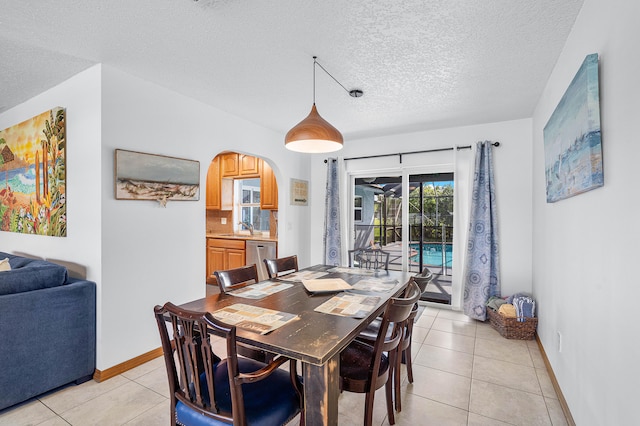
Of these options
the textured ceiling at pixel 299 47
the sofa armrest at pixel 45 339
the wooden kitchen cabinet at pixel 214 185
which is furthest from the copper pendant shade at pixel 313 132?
the wooden kitchen cabinet at pixel 214 185

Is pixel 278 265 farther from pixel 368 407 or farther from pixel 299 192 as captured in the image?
pixel 299 192

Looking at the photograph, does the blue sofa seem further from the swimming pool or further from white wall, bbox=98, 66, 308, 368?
the swimming pool

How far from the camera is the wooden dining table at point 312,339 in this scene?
1265mm

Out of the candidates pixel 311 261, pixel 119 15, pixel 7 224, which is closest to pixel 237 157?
pixel 311 261

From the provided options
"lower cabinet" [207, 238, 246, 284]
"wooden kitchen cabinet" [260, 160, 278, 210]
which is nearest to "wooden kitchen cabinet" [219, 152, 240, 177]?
"wooden kitchen cabinet" [260, 160, 278, 210]

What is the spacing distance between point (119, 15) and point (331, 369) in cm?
229

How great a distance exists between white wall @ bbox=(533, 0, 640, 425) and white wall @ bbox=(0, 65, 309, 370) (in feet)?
10.2

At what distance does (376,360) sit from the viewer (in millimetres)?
1588

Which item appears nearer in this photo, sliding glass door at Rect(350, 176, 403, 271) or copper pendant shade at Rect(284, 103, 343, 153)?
copper pendant shade at Rect(284, 103, 343, 153)

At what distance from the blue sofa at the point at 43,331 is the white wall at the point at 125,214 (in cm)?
11

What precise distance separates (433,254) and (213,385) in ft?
12.4

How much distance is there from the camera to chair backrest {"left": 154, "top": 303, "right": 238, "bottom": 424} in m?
1.18

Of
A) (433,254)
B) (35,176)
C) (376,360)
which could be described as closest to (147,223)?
Result: (35,176)

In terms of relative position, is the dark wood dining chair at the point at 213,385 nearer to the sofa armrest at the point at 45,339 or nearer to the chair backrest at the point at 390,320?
the chair backrest at the point at 390,320
